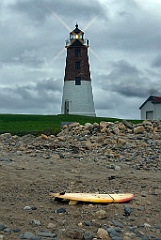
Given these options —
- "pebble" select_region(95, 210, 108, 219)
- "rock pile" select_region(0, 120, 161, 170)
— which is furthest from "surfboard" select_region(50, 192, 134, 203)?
"rock pile" select_region(0, 120, 161, 170)

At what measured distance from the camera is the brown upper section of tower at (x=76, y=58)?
48938 millimetres

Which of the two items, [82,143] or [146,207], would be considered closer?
[146,207]

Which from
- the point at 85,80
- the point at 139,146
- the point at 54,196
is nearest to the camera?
the point at 54,196

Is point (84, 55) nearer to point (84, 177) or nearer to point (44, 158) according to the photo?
point (44, 158)

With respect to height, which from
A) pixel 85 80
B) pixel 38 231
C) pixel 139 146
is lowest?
pixel 38 231

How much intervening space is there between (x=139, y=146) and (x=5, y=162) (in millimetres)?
5402

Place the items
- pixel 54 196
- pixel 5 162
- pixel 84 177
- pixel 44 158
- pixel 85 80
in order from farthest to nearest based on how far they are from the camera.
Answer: pixel 85 80
pixel 44 158
pixel 5 162
pixel 84 177
pixel 54 196

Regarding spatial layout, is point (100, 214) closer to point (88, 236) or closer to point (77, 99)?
point (88, 236)

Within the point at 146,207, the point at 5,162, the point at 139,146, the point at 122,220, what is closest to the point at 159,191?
the point at 146,207

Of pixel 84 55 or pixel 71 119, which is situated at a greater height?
pixel 84 55

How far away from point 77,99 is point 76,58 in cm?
487

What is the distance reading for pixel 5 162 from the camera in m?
12.2

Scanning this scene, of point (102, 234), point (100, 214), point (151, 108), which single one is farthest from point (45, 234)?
point (151, 108)

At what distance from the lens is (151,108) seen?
4756cm
